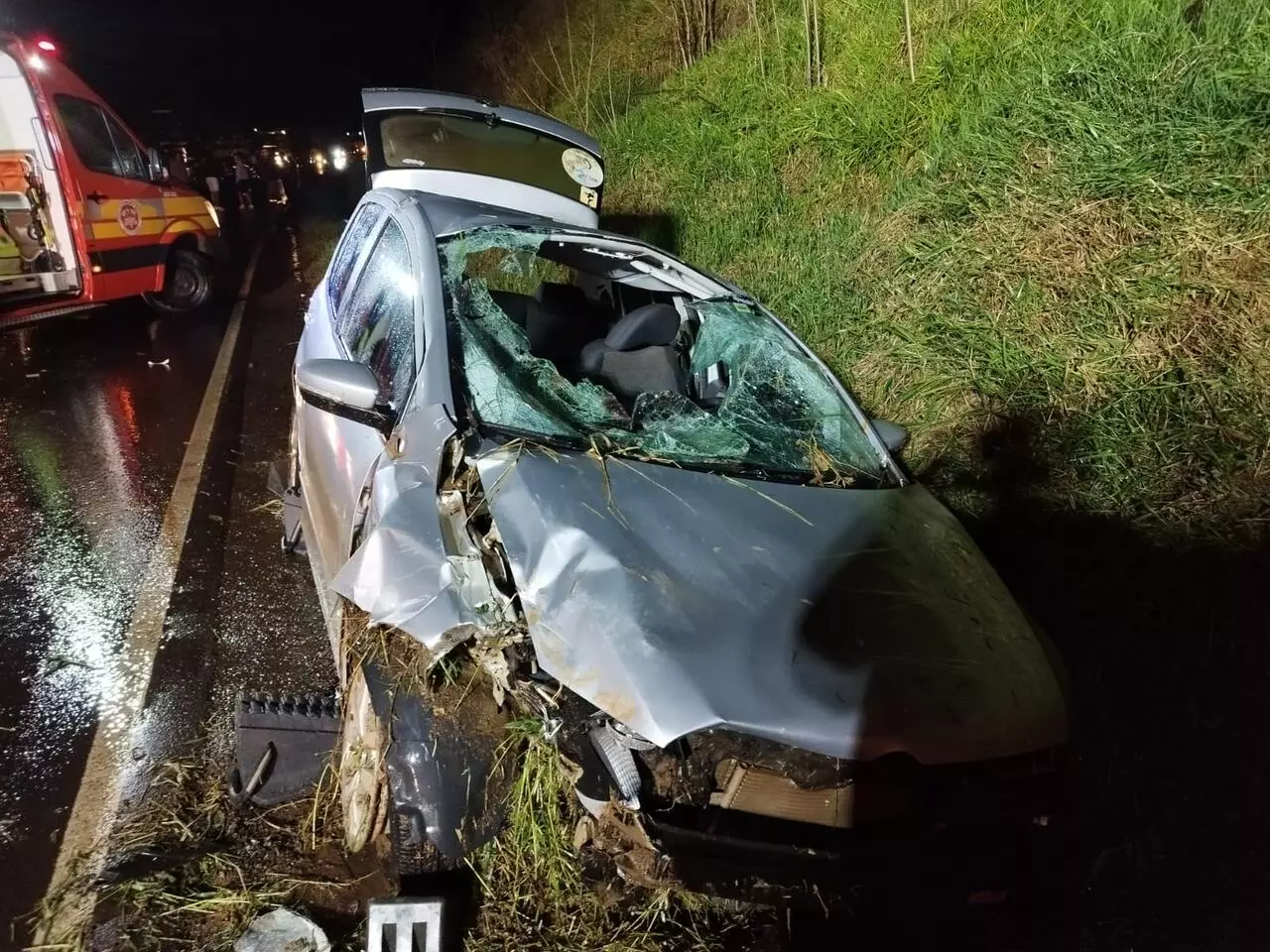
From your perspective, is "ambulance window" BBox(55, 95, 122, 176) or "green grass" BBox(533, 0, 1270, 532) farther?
"ambulance window" BBox(55, 95, 122, 176)

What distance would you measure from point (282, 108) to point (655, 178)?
35737mm

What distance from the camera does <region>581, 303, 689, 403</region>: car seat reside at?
124 inches

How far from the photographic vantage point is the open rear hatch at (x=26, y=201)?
638cm

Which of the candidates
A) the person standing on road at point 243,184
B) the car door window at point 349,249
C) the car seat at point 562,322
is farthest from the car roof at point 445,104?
the person standing on road at point 243,184

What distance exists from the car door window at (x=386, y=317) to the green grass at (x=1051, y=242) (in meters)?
2.49

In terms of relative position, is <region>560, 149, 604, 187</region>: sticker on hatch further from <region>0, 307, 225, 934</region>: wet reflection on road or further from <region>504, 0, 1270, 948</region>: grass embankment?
<region>0, 307, 225, 934</region>: wet reflection on road

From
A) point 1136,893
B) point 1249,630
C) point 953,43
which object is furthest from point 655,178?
point 1136,893

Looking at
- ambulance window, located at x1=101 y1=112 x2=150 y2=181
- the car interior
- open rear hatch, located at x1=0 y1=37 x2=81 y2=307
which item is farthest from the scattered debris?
ambulance window, located at x1=101 y1=112 x2=150 y2=181

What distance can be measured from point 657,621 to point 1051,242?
3.15 meters

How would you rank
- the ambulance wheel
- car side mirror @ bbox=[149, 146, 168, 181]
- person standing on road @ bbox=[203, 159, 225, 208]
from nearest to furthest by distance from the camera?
1. car side mirror @ bbox=[149, 146, 168, 181]
2. the ambulance wheel
3. person standing on road @ bbox=[203, 159, 225, 208]

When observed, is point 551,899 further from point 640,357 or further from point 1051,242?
point 1051,242

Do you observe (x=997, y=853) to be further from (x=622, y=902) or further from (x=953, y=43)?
(x=953, y=43)

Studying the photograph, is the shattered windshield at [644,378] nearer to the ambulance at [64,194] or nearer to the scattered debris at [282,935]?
the scattered debris at [282,935]

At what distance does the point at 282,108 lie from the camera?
36219 millimetres
